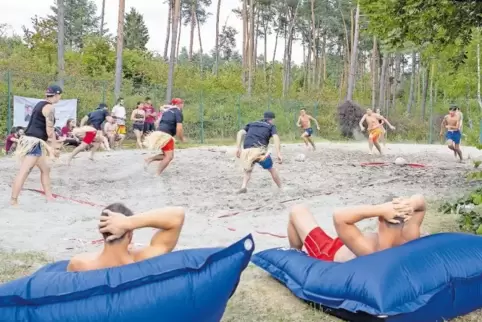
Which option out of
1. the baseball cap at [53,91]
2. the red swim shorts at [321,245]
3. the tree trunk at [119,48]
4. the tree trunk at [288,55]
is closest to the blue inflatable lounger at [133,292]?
the red swim shorts at [321,245]

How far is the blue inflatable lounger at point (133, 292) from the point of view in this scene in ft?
10.6

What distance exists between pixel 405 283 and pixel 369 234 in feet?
2.31

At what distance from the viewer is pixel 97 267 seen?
350cm

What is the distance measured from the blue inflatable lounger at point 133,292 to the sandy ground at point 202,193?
245 centimetres

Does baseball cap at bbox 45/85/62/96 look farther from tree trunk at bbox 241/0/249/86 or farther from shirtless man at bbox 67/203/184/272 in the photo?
tree trunk at bbox 241/0/249/86

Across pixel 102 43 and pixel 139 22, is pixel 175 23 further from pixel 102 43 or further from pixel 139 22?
pixel 139 22

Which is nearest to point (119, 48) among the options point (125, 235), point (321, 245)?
point (321, 245)

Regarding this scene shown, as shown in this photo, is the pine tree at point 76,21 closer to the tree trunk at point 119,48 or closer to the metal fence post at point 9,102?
the tree trunk at point 119,48

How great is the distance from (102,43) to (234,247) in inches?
1221

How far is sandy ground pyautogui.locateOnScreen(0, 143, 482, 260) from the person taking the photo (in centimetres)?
681

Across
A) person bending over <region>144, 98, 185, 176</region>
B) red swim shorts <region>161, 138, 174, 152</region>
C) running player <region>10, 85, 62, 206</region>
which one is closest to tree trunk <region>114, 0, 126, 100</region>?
person bending over <region>144, 98, 185, 176</region>

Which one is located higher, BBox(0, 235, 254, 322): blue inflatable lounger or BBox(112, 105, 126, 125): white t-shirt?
BBox(112, 105, 126, 125): white t-shirt

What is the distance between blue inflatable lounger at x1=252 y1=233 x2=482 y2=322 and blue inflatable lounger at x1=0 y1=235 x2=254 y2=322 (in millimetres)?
901

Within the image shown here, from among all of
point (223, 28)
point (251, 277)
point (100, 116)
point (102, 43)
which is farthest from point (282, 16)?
point (251, 277)
